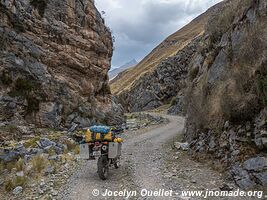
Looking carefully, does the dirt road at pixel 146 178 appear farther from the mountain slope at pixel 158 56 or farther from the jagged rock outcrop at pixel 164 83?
the mountain slope at pixel 158 56

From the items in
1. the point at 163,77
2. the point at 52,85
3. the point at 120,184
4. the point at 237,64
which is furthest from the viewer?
the point at 163,77

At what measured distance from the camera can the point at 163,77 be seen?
7281cm

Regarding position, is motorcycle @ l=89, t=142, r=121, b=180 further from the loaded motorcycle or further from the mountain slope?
the mountain slope

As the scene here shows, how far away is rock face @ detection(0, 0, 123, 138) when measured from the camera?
21.9 meters

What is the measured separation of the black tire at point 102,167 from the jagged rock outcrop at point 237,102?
14.0ft

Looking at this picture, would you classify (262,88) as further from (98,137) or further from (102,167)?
(102,167)

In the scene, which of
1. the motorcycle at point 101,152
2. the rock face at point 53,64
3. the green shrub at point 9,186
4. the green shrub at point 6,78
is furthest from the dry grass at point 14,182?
the green shrub at point 6,78

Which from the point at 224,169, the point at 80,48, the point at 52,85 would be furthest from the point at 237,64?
the point at 80,48

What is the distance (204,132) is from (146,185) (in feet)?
16.5

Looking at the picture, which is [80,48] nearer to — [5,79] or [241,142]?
[5,79]

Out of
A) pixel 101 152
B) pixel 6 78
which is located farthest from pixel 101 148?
pixel 6 78

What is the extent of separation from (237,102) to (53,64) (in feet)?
56.7

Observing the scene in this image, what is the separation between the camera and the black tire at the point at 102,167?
37.7 ft

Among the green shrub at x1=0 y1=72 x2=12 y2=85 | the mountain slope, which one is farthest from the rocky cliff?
the mountain slope
